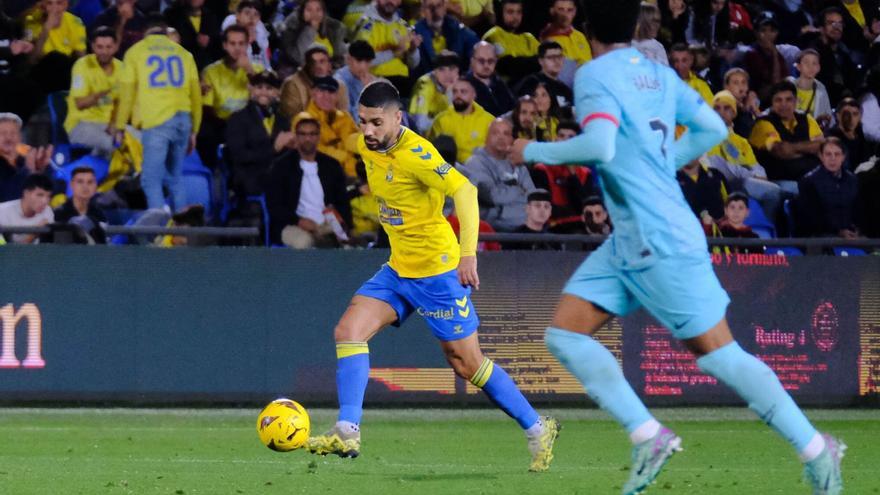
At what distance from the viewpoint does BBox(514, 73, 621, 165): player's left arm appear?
6574 mm

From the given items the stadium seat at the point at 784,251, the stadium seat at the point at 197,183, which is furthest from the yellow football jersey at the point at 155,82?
the stadium seat at the point at 784,251

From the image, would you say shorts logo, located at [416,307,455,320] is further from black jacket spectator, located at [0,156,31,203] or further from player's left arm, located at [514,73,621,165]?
black jacket spectator, located at [0,156,31,203]

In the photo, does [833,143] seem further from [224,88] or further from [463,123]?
[224,88]

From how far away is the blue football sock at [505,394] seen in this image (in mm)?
9867

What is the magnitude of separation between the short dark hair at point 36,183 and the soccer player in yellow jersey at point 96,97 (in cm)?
136

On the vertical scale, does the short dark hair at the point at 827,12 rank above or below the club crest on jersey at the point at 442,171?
below

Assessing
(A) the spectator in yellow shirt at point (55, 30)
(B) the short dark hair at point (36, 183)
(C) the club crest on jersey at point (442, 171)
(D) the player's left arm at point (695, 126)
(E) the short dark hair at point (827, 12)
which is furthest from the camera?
(E) the short dark hair at point (827, 12)

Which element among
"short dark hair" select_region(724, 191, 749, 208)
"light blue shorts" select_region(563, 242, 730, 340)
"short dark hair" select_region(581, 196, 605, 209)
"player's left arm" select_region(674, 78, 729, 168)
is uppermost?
"player's left arm" select_region(674, 78, 729, 168)

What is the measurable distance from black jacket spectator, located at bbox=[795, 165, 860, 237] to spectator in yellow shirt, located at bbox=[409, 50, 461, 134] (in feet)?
12.3

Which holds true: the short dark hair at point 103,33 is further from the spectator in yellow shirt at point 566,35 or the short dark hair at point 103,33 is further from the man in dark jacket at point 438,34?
the spectator in yellow shirt at point 566,35

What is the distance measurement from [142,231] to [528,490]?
6.41 metres

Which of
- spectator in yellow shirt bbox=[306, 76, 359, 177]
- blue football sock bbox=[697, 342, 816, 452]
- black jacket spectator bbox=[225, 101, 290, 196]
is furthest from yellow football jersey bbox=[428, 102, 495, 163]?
blue football sock bbox=[697, 342, 816, 452]

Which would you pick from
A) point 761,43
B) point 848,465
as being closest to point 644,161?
point 848,465

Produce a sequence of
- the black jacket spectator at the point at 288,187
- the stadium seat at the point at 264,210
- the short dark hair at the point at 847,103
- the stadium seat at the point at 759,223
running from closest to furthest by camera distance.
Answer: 1. the black jacket spectator at the point at 288,187
2. the stadium seat at the point at 264,210
3. the stadium seat at the point at 759,223
4. the short dark hair at the point at 847,103
